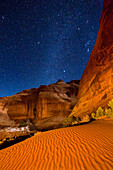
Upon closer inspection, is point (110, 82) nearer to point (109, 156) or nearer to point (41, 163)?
point (109, 156)

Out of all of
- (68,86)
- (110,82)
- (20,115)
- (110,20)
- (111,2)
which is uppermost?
(111,2)

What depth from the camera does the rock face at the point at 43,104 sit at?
24.8m

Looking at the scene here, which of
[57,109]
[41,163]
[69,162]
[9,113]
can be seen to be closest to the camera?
[69,162]

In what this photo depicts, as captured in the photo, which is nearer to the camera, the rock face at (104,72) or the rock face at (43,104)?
the rock face at (104,72)

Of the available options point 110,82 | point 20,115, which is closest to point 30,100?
point 20,115

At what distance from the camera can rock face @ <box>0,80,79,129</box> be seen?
24.8 metres

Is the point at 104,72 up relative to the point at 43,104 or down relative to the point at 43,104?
up

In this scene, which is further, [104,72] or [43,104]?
[43,104]

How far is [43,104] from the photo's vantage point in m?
26.3

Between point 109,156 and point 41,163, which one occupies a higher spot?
point 109,156

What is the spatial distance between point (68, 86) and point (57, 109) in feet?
37.0

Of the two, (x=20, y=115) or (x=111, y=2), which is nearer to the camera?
(x=111, y=2)

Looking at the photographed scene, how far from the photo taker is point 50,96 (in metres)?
27.4

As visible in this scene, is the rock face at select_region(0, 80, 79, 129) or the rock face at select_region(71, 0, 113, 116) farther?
the rock face at select_region(0, 80, 79, 129)
